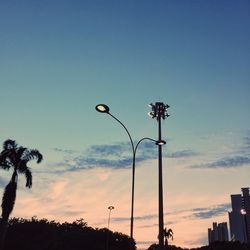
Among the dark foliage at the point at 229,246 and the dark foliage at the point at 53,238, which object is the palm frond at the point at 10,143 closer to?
the dark foliage at the point at 53,238

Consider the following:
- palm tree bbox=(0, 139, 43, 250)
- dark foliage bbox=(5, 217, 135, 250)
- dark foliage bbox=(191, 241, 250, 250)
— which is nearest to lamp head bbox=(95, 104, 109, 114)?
palm tree bbox=(0, 139, 43, 250)

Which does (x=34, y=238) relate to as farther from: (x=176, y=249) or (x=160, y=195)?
(x=176, y=249)

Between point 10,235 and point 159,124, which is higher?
point 159,124

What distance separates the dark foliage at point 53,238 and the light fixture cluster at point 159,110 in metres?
37.6

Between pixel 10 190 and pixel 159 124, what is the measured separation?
1724cm

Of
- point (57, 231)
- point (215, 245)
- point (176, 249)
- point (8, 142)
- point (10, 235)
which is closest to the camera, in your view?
point (8, 142)

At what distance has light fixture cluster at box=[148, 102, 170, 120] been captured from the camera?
41.0m

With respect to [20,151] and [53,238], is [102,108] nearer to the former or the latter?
[20,151]

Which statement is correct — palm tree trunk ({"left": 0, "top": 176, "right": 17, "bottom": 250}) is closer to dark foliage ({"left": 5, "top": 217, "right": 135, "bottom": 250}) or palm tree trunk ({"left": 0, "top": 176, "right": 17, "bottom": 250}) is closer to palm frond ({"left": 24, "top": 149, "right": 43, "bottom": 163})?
palm frond ({"left": 24, "top": 149, "right": 43, "bottom": 163})

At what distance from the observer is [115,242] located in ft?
265

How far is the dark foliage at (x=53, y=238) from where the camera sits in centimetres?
7306

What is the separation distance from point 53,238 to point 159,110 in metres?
48.2

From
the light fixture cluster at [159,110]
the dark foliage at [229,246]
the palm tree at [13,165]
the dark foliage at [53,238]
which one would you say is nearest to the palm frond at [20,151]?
the palm tree at [13,165]

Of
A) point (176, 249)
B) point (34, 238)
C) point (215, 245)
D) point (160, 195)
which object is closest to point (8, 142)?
point (160, 195)
